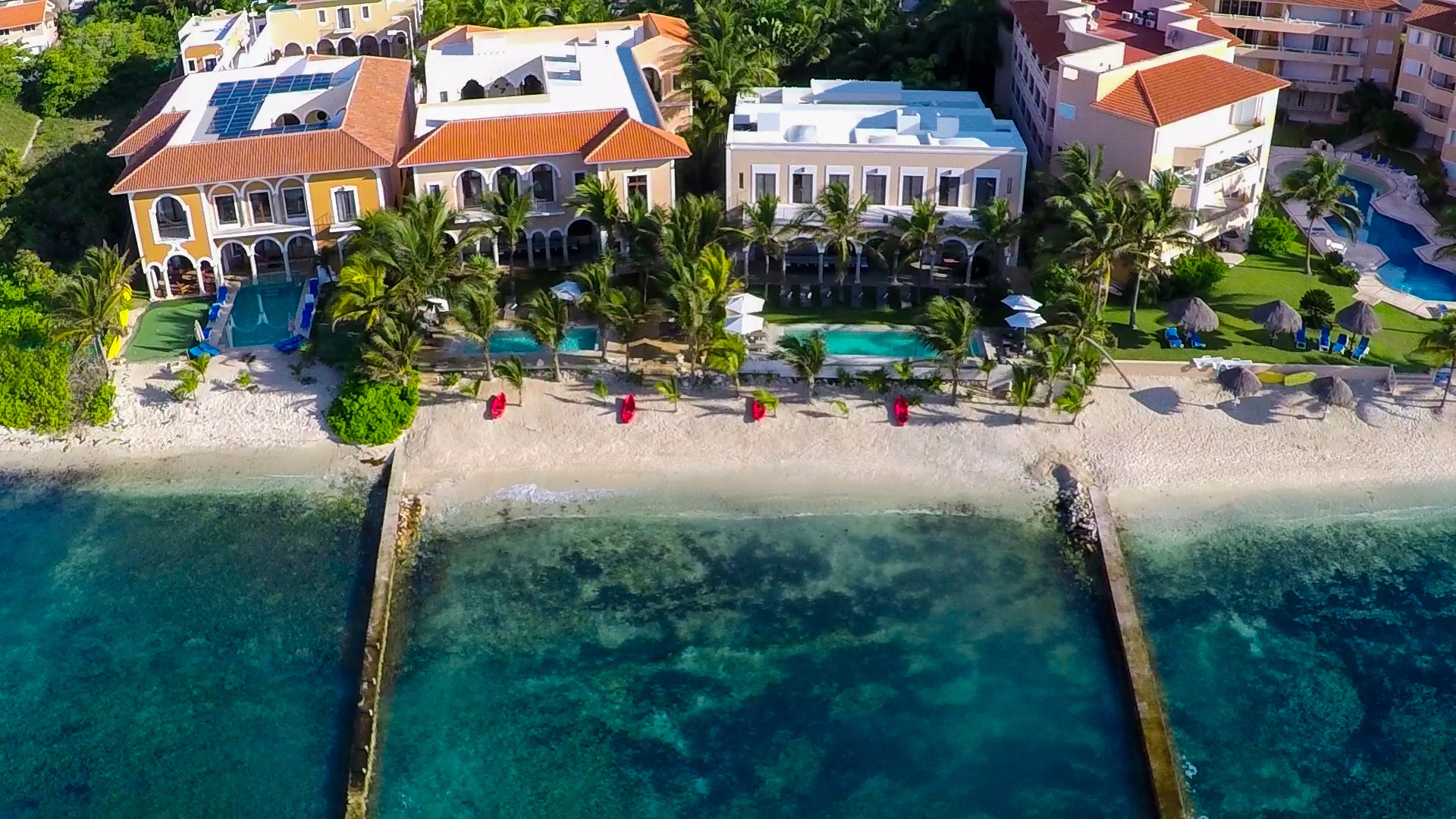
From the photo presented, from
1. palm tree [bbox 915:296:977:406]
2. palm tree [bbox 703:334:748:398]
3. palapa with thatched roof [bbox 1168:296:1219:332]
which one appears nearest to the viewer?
palm tree [bbox 915:296:977:406]

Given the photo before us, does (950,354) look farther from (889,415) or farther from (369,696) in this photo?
(369,696)

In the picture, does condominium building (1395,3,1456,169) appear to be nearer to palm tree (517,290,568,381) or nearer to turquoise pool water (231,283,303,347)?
palm tree (517,290,568,381)

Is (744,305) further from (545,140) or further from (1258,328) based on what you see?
(1258,328)

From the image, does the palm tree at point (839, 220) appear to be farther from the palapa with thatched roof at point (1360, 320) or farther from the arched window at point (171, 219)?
the arched window at point (171, 219)

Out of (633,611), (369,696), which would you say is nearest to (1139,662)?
(633,611)

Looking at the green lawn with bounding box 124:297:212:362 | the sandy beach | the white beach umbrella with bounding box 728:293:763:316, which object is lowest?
the sandy beach

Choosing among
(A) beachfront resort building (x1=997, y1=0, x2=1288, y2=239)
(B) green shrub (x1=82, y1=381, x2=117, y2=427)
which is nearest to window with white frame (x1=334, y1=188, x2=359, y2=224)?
(B) green shrub (x1=82, y1=381, x2=117, y2=427)
